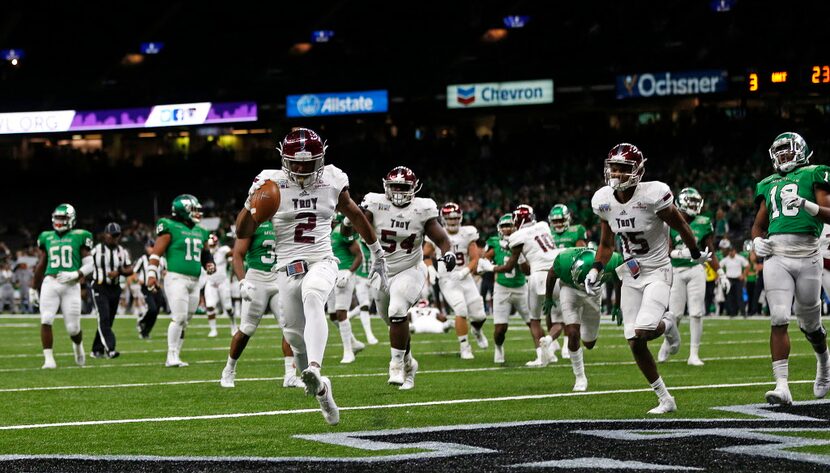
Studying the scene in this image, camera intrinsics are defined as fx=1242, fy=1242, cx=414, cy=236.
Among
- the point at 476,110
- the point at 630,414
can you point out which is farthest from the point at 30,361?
the point at 476,110

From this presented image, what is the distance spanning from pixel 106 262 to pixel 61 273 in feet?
6.67

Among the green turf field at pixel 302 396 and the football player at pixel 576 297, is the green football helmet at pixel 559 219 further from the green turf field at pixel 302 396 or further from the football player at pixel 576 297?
the football player at pixel 576 297

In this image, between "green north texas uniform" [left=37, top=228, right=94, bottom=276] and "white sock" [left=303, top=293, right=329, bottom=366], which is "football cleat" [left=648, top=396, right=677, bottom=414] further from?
"green north texas uniform" [left=37, top=228, right=94, bottom=276]

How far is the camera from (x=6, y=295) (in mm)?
35156

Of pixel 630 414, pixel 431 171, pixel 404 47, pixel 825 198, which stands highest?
pixel 404 47

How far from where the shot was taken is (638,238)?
9352 mm

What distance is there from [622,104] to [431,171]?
691 centimetres

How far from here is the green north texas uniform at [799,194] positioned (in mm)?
9445

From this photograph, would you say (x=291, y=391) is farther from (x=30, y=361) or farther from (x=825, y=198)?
(x=30, y=361)

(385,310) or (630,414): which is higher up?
(385,310)

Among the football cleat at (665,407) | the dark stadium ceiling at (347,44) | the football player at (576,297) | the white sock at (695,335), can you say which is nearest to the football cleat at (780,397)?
the football cleat at (665,407)

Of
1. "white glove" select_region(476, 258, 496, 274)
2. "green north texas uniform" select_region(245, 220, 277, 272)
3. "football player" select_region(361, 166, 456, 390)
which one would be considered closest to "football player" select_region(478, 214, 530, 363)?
"white glove" select_region(476, 258, 496, 274)

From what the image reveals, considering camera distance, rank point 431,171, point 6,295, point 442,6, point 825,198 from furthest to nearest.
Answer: point 442,6
point 431,171
point 6,295
point 825,198

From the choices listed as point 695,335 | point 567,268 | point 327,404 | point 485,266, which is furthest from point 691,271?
point 327,404
